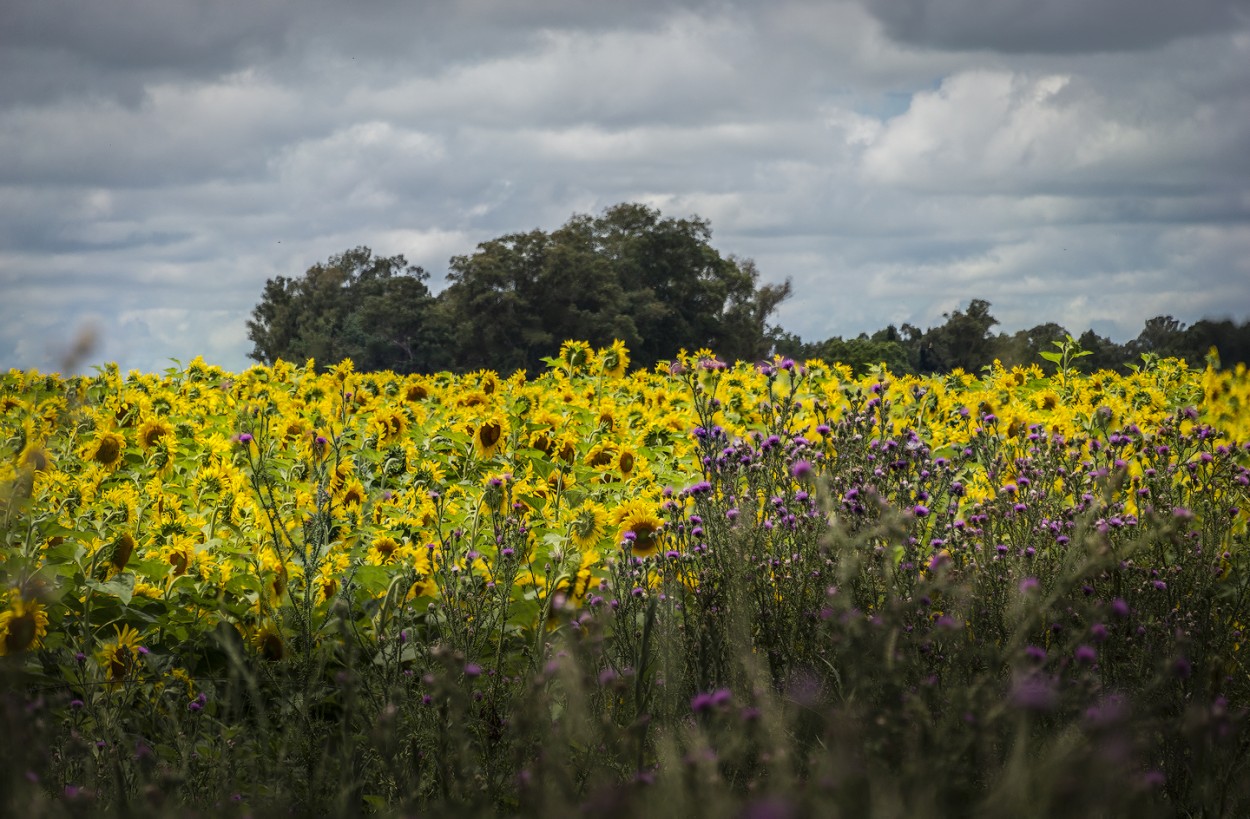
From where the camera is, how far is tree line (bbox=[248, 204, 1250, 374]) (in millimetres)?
49156

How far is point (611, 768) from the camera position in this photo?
2697 mm

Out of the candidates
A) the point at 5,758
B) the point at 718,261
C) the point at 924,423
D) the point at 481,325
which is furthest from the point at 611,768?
the point at 718,261

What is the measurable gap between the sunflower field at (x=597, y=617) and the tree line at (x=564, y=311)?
37.4 metres

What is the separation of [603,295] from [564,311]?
180 centimetres

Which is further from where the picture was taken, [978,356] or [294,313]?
[294,313]

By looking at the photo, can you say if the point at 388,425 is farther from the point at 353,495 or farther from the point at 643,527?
the point at 643,527

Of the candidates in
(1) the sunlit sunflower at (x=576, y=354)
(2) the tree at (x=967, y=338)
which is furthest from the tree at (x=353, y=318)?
(1) the sunlit sunflower at (x=576, y=354)

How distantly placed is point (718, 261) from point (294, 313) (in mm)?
22798

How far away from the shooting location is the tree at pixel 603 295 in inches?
1928

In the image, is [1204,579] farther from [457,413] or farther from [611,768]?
[457,413]

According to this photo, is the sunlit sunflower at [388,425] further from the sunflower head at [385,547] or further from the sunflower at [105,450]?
the sunflower head at [385,547]

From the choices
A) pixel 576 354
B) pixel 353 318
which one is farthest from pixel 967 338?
pixel 576 354

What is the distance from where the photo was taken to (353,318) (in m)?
56.5

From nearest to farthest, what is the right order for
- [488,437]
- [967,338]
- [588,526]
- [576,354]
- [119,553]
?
[119,553]
[588,526]
[488,437]
[576,354]
[967,338]
